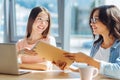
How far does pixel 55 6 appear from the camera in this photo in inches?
137

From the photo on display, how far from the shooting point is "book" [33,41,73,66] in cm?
151

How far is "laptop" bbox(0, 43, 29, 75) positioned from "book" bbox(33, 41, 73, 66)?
17 cm

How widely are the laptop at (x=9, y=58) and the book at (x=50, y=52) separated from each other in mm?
168

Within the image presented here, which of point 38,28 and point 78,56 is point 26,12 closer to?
point 38,28

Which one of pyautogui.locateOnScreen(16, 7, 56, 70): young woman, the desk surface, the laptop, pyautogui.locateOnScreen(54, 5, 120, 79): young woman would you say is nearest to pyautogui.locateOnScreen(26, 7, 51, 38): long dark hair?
pyautogui.locateOnScreen(16, 7, 56, 70): young woman

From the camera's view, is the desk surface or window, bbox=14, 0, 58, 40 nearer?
the desk surface

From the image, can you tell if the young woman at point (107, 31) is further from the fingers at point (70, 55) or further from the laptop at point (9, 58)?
the laptop at point (9, 58)

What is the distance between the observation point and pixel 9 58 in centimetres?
150

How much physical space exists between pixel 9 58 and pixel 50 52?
269mm

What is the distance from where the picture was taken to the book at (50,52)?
1513 mm

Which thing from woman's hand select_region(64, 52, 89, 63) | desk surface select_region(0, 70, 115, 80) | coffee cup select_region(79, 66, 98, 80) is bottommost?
desk surface select_region(0, 70, 115, 80)

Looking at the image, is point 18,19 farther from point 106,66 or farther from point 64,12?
point 106,66

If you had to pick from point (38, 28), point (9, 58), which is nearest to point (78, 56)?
point (9, 58)

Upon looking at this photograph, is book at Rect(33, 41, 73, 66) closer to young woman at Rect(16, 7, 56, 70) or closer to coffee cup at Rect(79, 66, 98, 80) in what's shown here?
coffee cup at Rect(79, 66, 98, 80)
